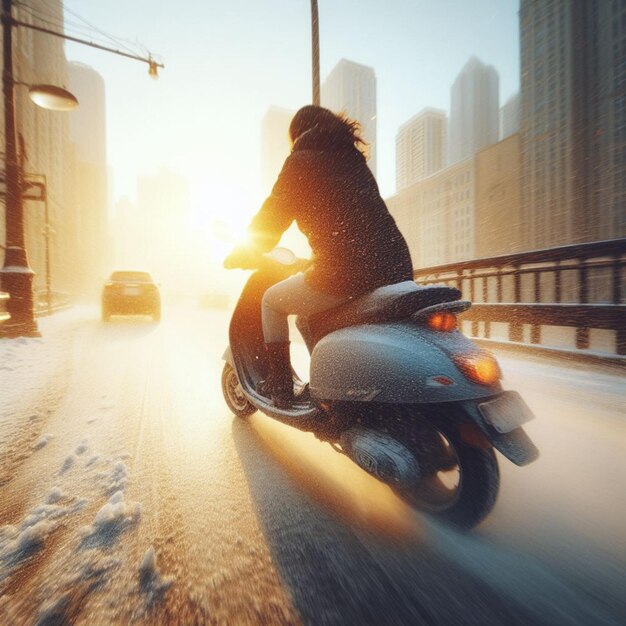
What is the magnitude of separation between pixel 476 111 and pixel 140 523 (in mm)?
109253

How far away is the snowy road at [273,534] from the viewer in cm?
104

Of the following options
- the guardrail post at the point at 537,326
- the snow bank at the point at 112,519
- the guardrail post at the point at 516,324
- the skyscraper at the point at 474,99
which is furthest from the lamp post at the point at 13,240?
the skyscraper at the point at 474,99

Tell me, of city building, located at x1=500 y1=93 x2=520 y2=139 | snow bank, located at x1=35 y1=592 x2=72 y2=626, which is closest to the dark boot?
snow bank, located at x1=35 y1=592 x2=72 y2=626

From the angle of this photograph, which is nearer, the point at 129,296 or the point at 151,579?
the point at 151,579

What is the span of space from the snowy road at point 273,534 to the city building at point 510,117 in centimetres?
6918

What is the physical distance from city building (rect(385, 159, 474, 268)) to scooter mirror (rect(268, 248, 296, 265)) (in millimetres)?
81767

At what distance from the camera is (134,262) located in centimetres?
14325

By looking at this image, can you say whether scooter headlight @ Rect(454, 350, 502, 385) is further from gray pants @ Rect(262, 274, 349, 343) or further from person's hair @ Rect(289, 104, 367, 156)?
person's hair @ Rect(289, 104, 367, 156)

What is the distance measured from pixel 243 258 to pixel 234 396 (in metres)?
1.13

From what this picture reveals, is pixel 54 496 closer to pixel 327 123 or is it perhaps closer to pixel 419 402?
pixel 419 402

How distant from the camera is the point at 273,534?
1374 millimetres

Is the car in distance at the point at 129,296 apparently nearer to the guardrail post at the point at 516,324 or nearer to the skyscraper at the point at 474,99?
the guardrail post at the point at 516,324

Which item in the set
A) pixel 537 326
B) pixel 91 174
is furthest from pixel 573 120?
pixel 91 174

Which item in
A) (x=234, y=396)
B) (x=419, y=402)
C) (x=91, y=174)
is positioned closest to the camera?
(x=419, y=402)
